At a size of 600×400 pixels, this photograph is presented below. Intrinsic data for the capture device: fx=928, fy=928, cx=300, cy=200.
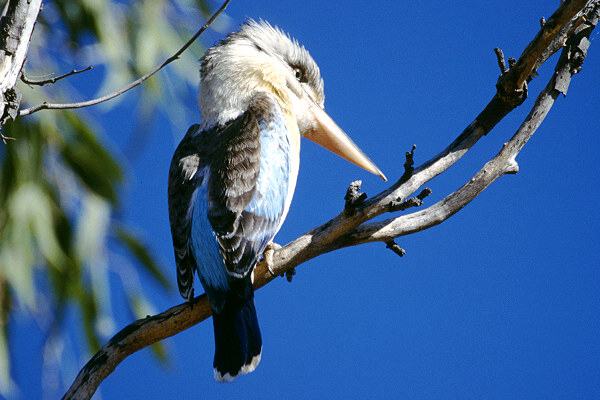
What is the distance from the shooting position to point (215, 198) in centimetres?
289

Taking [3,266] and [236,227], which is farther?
[3,266]

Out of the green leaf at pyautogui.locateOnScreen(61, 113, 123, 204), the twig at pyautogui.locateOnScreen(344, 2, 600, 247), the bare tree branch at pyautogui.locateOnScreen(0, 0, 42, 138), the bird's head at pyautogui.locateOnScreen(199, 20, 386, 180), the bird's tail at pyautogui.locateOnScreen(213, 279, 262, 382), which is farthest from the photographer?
the green leaf at pyautogui.locateOnScreen(61, 113, 123, 204)

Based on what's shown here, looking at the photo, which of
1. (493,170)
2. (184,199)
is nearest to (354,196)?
(493,170)

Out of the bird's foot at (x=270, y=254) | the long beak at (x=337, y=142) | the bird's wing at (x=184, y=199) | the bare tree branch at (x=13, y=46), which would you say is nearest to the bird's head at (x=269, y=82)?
the long beak at (x=337, y=142)

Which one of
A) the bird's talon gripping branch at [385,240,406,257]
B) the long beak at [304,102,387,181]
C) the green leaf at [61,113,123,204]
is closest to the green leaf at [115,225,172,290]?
the green leaf at [61,113,123,204]

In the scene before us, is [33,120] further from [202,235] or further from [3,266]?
[202,235]

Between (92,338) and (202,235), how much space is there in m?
1.69

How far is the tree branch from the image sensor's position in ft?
8.32

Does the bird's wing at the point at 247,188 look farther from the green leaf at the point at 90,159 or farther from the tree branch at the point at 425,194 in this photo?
the green leaf at the point at 90,159

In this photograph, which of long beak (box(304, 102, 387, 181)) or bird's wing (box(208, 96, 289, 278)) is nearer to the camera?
bird's wing (box(208, 96, 289, 278))

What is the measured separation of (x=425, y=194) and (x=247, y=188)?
25.7 inches

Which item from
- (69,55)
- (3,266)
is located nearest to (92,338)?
(3,266)

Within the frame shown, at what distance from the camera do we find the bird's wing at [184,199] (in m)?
Result: 2.92

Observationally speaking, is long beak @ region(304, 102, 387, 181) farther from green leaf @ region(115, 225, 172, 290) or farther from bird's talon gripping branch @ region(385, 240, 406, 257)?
bird's talon gripping branch @ region(385, 240, 406, 257)
